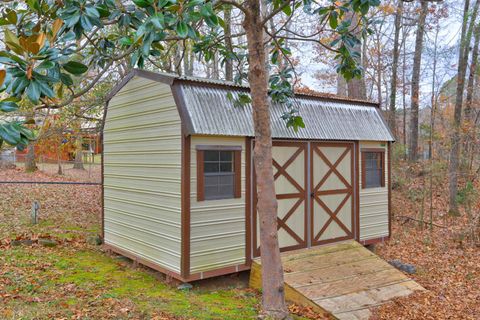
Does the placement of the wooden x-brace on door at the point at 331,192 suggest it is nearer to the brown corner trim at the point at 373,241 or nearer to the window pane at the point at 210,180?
the brown corner trim at the point at 373,241

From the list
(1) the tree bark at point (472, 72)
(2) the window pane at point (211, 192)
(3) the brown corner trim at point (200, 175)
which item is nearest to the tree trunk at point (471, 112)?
(1) the tree bark at point (472, 72)

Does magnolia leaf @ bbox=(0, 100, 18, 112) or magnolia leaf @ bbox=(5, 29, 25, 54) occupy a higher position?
magnolia leaf @ bbox=(5, 29, 25, 54)

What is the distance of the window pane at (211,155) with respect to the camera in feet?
22.0

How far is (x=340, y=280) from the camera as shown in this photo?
22.2 feet

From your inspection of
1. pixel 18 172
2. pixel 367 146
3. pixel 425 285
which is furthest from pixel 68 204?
pixel 425 285

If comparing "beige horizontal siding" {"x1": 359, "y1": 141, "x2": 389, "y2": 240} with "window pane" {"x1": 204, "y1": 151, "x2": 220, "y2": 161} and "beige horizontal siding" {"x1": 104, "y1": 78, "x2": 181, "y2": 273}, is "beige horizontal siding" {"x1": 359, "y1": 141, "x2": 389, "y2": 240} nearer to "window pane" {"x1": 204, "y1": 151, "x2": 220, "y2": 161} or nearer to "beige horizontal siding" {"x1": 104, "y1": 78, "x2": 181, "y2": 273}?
"window pane" {"x1": 204, "y1": 151, "x2": 220, "y2": 161}

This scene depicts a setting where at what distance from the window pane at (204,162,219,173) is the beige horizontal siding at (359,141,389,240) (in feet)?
12.3

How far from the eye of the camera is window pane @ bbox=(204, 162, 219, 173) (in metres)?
6.70

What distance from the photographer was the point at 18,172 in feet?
59.3

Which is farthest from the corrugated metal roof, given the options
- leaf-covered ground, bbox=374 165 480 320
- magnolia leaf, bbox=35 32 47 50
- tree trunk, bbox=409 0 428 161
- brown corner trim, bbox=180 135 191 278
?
tree trunk, bbox=409 0 428 161

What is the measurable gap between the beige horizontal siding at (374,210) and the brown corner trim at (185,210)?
14.3 ft

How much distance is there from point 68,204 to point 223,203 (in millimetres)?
7663

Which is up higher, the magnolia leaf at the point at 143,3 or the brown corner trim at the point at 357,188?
the magnolia leaf at the point at 143,3

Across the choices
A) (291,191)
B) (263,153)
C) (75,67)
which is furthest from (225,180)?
(75,67)
